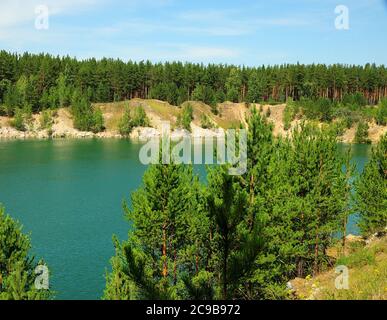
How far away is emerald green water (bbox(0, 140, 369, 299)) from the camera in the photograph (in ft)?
138

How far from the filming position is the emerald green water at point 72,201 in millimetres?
42031

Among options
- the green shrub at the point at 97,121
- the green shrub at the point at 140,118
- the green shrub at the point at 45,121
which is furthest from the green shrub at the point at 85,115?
the green shrub at the point at 140,118

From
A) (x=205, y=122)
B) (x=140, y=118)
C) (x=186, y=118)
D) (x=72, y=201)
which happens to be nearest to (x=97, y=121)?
(x=140, y=118)

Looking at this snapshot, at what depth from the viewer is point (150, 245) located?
30.0 m

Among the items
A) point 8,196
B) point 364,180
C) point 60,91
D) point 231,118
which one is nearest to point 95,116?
point 60,91

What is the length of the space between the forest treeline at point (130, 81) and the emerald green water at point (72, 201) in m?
43.0

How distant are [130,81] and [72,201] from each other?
128 meters

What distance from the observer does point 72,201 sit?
70250 mm

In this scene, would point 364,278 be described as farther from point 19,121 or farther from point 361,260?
point 19,121

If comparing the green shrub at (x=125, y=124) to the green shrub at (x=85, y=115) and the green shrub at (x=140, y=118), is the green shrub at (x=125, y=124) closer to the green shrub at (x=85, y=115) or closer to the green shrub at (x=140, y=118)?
the green shrub at (x=140, y=118)

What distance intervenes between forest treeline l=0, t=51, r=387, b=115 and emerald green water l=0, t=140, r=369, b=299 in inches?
1692
